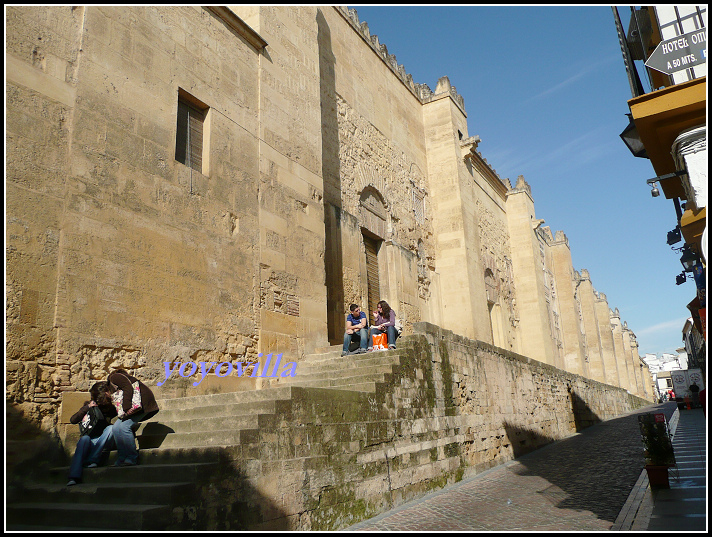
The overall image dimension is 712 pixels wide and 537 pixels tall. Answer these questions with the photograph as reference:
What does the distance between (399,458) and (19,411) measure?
4.35m

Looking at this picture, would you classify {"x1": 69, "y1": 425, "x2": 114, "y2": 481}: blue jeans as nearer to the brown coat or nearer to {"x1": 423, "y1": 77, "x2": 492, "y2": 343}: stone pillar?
the brown coat

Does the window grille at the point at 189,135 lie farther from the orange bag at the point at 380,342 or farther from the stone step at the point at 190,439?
the stone step at the point at 190,439

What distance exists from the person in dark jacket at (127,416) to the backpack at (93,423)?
0.21m

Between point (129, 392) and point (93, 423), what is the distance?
420 mm

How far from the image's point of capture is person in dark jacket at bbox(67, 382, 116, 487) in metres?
4.90

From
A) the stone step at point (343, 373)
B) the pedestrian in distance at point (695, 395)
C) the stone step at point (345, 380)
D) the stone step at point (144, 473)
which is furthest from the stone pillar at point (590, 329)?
the stone step at point (144, 473)

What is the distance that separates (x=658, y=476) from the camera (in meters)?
7.00

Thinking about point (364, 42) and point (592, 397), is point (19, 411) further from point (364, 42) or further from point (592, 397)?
point (592, 397)

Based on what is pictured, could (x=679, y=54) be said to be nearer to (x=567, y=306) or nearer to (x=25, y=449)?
(x=25, y=449)

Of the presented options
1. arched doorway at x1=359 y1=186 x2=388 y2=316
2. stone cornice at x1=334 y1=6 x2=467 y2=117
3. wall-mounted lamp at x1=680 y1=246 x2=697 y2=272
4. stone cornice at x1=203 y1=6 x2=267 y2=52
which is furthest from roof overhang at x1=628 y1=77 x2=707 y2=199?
stone cornice at x1=334 y1=6 x2=467 y2=117

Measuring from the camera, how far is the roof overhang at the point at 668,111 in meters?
4.74

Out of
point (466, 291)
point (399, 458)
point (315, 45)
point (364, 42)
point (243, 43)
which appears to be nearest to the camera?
point (399, 458)

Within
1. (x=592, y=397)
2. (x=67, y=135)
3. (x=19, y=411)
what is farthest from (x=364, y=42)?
(x=592, y=397)

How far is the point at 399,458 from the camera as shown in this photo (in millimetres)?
7246
